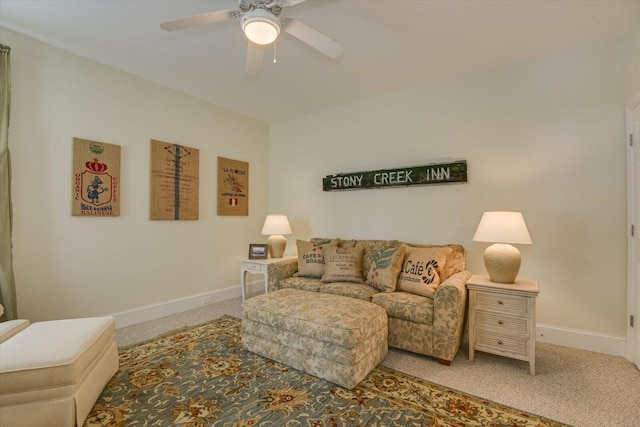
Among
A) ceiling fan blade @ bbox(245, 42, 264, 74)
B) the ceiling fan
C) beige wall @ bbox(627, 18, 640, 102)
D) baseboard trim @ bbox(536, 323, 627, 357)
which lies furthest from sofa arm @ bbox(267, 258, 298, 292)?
beige wall @ bbox(627, 18, 640, 102)

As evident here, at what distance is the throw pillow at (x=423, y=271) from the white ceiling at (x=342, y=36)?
6.09 ft

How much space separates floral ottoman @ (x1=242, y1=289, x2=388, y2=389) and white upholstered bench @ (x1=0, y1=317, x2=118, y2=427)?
1073mm

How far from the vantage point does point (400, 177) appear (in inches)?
135

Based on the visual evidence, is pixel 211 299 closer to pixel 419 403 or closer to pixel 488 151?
pixel 419 403

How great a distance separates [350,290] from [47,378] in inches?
83.7

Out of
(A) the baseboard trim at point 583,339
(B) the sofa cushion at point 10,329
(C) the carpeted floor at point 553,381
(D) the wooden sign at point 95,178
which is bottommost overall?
(C) the carpeted floor at point 553,381

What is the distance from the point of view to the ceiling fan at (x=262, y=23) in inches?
68.2

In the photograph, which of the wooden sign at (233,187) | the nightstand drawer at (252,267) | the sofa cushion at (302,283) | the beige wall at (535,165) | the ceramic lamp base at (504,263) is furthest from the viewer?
the wooden sign at (233,187)

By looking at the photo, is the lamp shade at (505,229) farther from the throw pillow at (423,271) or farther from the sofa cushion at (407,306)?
the sofa cushion at (407,306)

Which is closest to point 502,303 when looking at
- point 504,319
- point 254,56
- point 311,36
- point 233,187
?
point 504,319

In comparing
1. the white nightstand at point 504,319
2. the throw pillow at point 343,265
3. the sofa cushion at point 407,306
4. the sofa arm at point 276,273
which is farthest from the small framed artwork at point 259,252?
the white nightstand at point 504,319

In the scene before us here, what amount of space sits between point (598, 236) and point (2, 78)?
16.8ft

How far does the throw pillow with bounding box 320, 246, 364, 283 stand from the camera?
3045mm

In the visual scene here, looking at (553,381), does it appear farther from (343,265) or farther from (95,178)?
(95,178)
